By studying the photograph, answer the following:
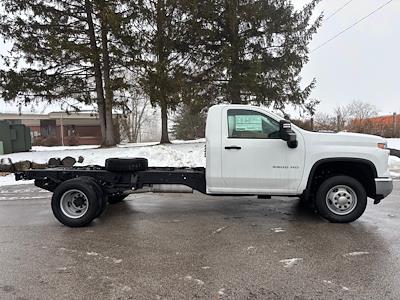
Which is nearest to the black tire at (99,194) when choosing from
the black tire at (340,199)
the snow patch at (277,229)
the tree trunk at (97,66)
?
the snow patch at (277,229)

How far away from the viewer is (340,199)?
646 centimetres

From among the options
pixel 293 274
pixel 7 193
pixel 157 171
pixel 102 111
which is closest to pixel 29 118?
pixel 102 111

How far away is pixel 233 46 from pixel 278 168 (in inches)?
546

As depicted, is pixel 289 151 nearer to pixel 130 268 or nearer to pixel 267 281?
pixel 267 281

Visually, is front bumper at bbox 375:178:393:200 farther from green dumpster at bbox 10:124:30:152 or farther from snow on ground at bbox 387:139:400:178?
green dumpster at bbox 10:124:30:152

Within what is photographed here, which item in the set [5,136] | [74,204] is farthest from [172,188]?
[5,136]

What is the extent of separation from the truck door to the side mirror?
98 mm

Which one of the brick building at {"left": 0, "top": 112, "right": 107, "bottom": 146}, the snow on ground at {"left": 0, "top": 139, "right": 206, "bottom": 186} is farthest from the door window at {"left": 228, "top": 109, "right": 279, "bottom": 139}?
the brick building at {"left": 0, "top": 112, "right": 107, "bottom": 146}

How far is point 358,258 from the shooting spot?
4.84 metres

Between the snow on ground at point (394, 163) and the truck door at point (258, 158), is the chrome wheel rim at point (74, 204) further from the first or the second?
the snow on ground at point (394, 163)

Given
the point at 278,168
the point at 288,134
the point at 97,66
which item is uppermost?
the point at 97,66

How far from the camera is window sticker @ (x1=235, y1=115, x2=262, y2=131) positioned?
655 cm

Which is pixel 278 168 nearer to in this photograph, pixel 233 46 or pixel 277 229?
pixel 277 229

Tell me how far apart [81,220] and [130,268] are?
7.30ft
